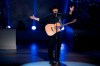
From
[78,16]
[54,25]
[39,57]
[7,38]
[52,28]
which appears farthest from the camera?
[78,16]

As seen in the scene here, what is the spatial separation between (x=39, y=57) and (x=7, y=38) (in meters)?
2.40

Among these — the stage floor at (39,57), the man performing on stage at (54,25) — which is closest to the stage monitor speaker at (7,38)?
the stage floor at (39,57)

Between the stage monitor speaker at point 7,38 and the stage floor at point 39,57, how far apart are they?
1.33ft

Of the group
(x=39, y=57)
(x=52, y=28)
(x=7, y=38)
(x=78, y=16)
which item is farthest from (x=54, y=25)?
(x=78, y=16)

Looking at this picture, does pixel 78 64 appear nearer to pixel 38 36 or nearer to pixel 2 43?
pixel 2 43

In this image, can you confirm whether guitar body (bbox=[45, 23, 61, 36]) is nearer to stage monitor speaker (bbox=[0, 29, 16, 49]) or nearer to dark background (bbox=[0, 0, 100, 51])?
stage monitor speaker (bbox=[0, 29, 16, 49])

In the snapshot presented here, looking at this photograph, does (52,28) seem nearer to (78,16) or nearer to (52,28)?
(52,28)

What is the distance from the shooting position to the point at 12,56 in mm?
12070

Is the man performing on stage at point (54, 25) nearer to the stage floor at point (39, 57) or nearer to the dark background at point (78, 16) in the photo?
the stage floor at point (39, 57)

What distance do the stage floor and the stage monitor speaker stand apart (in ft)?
1.33

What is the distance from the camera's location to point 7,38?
13.8 metres

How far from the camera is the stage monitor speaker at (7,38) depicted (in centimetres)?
1373

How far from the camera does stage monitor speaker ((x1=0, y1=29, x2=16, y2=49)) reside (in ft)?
45.1

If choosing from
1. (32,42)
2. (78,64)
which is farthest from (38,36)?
(78,64)
